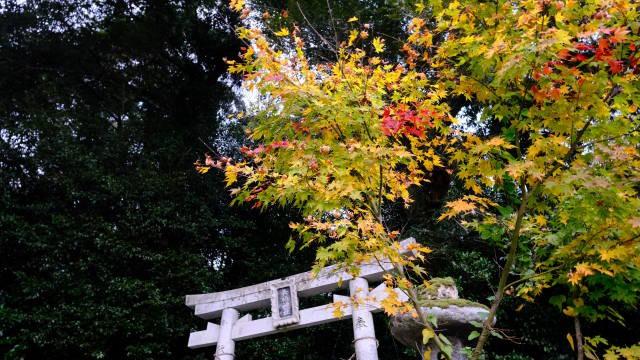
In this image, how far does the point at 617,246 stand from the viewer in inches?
85.3

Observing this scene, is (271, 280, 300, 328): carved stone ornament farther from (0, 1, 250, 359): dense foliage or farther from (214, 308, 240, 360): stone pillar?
(0, 1, 250, 359): dense foliage

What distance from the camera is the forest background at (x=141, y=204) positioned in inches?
272

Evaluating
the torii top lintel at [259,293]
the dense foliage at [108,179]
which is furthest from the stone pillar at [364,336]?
the dense foliage at [108,179]

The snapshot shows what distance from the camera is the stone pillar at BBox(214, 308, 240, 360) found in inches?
232

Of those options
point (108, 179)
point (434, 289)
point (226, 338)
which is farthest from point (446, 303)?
point (108, 179)

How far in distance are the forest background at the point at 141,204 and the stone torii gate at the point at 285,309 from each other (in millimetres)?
1392

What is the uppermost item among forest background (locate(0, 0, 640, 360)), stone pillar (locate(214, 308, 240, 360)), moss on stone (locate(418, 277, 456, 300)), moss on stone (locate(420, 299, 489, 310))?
forest background (locate(0, 0, 640, 360))

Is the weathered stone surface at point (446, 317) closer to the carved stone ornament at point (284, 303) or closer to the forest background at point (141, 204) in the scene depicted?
the carved stone ornament at point (284, 303)

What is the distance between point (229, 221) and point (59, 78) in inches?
181

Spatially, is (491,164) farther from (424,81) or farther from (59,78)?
(59,78)

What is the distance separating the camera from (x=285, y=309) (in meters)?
5.62

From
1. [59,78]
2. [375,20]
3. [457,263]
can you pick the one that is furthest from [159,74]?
[457,263]

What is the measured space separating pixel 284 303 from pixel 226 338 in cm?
99

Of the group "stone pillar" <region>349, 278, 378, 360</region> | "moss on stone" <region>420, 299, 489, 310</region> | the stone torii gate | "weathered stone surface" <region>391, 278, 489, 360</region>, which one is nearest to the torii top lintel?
the stone torii gate
